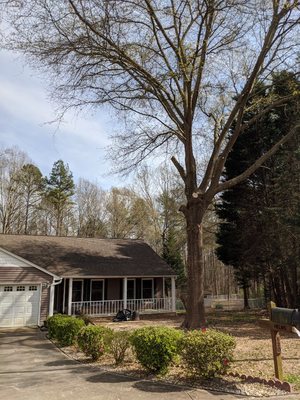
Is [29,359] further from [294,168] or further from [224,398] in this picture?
[294,168]

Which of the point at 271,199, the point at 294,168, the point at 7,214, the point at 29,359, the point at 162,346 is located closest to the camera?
the point at 162,346

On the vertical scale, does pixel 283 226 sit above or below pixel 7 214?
below

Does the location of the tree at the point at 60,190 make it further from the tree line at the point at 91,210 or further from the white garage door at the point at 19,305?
the white garage door at the point at 19,305

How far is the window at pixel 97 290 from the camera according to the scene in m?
23.2

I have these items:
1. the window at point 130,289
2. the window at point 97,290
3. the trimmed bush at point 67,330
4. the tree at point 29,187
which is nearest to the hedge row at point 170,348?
the trimmed bush at point 67,330

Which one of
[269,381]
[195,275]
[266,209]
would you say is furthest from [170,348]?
[266,209]

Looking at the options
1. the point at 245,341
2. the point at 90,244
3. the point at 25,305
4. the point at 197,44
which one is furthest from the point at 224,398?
the point at 90,244

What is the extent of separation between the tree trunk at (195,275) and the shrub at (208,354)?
665cm

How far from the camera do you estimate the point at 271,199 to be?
2084 cm

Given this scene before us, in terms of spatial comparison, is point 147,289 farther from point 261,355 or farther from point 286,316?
point 286,316

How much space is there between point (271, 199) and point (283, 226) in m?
2.94

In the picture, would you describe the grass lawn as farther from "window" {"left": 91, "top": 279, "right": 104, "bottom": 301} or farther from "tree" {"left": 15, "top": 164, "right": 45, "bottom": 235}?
"tree" {"left": 15, "top": 164, "right": 45, "bottom": 235}

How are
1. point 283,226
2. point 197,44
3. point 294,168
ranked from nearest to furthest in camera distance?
point 197,44 < point 283,226 < point 294,168

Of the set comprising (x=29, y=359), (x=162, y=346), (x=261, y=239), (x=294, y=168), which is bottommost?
(x=29, y=359)
